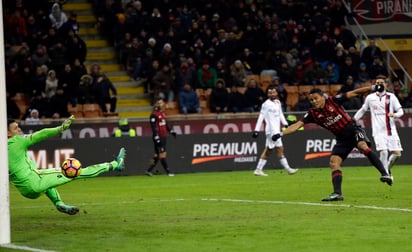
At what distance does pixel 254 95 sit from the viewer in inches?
1374

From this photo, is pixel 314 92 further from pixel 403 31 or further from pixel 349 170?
pixel 403 31

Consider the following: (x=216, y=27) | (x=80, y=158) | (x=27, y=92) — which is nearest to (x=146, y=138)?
(x=80, y=158)

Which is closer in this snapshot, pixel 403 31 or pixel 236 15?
pixel 236 15

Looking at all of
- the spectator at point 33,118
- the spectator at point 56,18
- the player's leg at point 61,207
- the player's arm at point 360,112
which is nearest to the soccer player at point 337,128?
the player's arm at point 360,112

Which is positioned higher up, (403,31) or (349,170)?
(403,31)

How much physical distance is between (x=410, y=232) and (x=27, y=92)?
2160cm

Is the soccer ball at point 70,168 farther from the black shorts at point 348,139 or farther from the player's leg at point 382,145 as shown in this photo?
the player's leg at point 382,145

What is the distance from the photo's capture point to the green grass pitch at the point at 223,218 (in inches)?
516

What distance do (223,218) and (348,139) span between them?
3.91 m

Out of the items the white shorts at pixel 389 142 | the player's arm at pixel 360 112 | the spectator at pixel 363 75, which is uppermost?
the spectator at pixel 363 75

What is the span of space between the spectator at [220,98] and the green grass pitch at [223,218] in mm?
8925

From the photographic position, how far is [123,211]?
18156 mm

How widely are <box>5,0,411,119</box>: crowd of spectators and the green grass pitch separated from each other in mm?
9183

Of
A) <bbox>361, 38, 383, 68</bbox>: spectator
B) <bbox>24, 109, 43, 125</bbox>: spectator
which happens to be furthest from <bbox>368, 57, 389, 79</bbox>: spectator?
<bbox>24, 109, 43, 125</bbox>: spectator
